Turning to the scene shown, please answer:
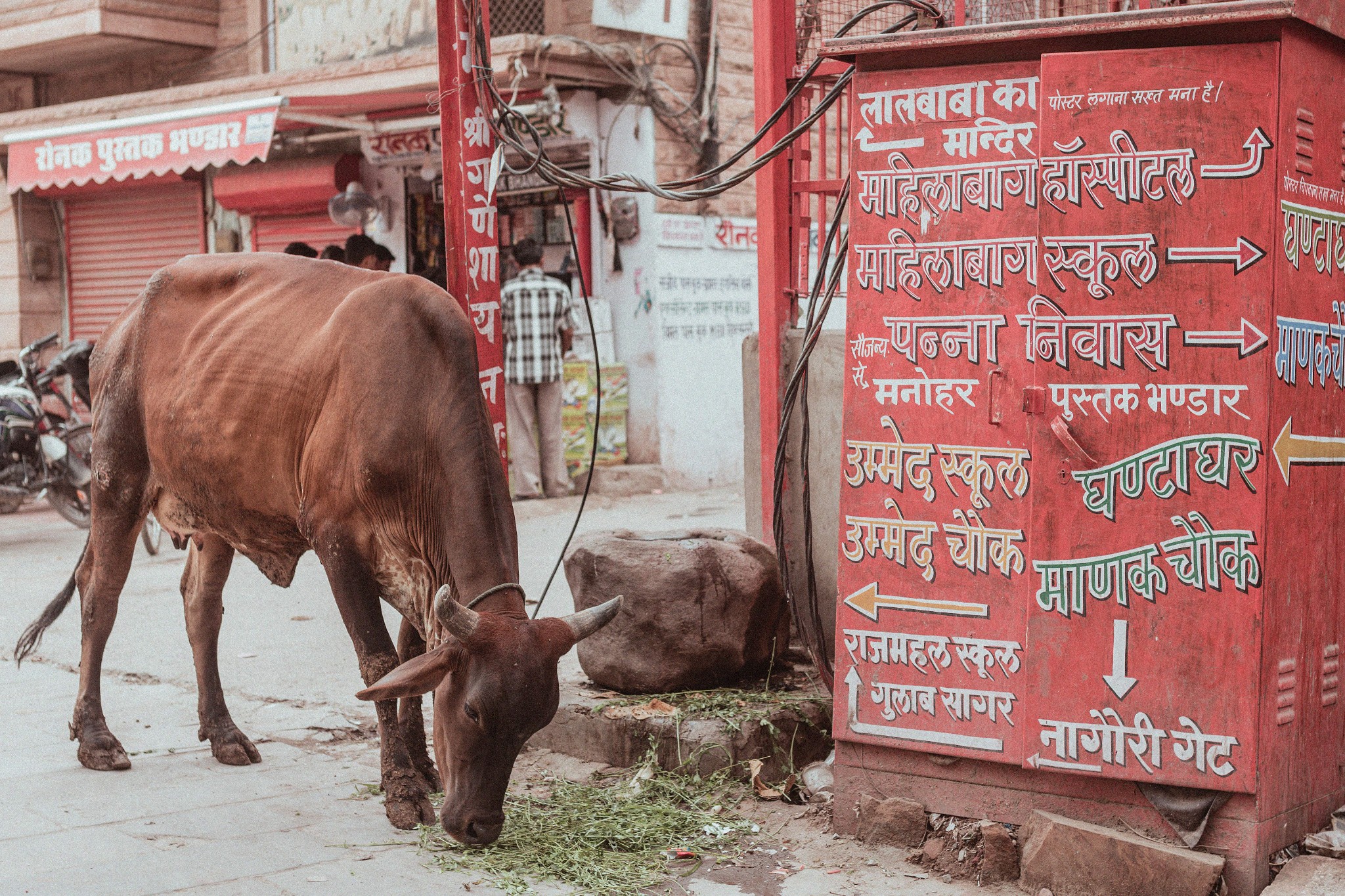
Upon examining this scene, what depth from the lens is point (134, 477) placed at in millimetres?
5656

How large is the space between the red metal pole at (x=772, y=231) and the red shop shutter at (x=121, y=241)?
10.6 meters

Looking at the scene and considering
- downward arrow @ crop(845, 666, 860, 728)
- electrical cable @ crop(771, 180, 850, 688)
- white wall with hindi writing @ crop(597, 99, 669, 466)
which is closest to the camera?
downward arrow @ crop(845, 666, 860, 728)

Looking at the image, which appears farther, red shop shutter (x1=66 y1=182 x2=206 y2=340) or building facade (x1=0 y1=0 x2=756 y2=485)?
red shop shutter (x1=66 y1=182 x2=206 y2=340)

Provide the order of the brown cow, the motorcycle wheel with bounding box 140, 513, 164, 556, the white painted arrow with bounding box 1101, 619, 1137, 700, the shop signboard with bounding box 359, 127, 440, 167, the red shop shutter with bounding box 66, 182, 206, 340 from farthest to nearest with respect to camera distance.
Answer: the red shop shutter with bounding box 66, 182, 206, 340, the shop signboard with bounding box 359, 127, 440, 167, the motorcycle wheel with bounding box 140, 513, 164, 556, the brown cow, the white painted arrow with bounding box 1101, 619, 1137, 700

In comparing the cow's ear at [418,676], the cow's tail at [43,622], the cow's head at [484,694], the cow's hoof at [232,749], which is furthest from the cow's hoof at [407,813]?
the cow's tail at [43,622]

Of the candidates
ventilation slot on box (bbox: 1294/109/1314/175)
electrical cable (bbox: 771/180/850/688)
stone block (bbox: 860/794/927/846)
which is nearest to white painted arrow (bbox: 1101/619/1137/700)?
stone block (bbox: 860/794/927/846)

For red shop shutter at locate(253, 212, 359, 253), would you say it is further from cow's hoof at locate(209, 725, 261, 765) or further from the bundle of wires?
cow's hoof at locate(209, 725, 261, 765)

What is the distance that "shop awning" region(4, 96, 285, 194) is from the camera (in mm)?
11617

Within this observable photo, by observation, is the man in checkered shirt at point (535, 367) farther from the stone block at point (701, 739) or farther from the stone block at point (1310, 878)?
the stone block at point (1310, 878)

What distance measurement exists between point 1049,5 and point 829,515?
305 centimetres

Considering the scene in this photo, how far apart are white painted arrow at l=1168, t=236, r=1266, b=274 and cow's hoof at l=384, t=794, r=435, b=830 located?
9.31ft

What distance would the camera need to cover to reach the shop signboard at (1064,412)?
3781 mm

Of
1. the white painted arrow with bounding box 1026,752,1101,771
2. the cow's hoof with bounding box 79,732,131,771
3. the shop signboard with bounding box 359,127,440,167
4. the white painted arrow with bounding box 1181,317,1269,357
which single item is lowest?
the cow's hoof with bounding box 79,732,131,771

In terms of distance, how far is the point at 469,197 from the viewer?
5473 mm
